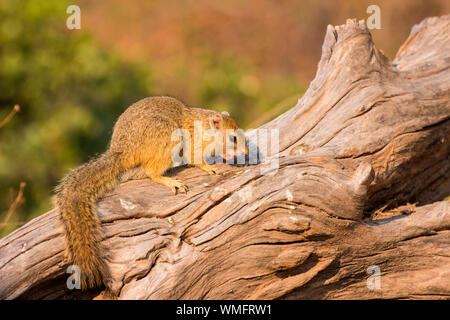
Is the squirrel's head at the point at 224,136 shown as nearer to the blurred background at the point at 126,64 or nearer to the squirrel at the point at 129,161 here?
the squirrel at the point at 129,161

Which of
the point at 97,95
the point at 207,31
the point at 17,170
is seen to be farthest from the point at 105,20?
the point at 17,170

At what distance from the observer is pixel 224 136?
4898 mm

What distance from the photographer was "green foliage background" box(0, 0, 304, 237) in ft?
28.2

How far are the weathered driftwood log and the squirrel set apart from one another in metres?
0.12

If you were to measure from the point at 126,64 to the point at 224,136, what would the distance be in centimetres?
777

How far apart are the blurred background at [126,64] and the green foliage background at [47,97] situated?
0.02 metres

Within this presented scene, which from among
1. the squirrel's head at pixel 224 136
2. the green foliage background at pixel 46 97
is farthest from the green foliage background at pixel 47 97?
the squirrel's head at pixel 224 136

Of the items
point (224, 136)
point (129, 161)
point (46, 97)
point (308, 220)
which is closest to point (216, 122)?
point (224, 136)

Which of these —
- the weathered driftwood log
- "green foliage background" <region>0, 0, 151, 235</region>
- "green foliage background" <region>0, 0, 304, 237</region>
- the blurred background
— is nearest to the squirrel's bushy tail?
the weathered driftwood log

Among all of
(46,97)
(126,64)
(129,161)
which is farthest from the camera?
(126,64)

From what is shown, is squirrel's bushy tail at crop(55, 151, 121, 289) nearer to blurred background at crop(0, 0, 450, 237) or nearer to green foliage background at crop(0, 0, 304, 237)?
blurred background at crop(0, 0, 450, 237)

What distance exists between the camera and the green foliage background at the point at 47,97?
8.59 metres

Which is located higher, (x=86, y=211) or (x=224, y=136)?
(x=224, y=136)

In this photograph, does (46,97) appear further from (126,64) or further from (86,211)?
(86,211)
